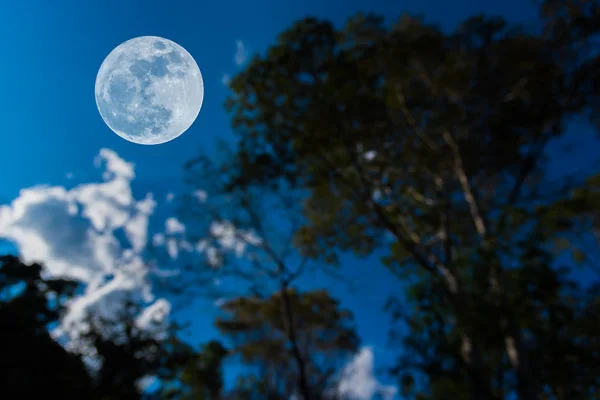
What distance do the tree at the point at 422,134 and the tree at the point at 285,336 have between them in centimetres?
602

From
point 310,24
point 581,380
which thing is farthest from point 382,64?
point 581,380

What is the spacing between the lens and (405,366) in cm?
900

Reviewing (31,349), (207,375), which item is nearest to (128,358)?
(31,349)

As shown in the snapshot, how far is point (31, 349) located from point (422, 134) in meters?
11.3

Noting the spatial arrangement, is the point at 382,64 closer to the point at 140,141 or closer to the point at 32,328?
the point at 140,141

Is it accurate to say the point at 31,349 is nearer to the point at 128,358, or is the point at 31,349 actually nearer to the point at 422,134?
the point at 128,358

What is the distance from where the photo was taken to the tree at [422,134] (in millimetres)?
9844

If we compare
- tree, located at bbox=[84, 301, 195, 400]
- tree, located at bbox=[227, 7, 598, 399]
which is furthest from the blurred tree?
tree, located at bbox=[227, 7, 598, 399]

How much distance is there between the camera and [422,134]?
11.8 meters

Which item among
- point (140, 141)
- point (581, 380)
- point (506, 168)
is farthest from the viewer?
point (506, 168)

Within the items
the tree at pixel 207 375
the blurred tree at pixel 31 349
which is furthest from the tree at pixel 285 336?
the blurred tree at pixel 31 349

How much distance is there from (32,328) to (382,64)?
1119cm

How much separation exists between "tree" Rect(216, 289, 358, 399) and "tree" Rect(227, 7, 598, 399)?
6017mm

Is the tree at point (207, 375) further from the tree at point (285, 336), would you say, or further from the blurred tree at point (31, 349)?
the blurred tree at point (31, 349)
